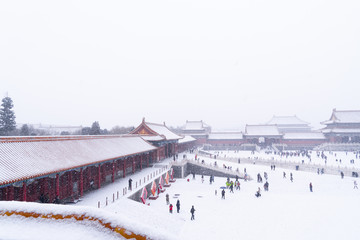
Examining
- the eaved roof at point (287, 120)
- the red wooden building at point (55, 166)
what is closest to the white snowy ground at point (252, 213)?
the red wooden building at point (55, 166)

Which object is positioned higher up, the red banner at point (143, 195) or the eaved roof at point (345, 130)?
the eaved roof at point (345, 130)

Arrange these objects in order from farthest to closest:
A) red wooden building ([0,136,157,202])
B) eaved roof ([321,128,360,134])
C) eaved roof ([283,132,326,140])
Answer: eaved roof ([283,132,326,140]), eaved roof ([321,128,360,134]), red wooden building ([0,136,157,202])

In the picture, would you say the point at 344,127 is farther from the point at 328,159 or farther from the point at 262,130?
the point at 328,159

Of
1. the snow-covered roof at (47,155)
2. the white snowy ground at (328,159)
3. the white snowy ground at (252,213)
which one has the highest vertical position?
the snow-covered roof at (47,155)

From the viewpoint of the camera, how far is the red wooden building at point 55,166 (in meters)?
13.2

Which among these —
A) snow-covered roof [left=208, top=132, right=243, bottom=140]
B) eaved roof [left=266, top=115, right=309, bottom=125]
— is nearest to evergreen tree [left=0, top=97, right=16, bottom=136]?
snow-covered roof [left=208, top=132, right=243, bottom=140]

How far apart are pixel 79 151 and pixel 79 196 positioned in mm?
3643

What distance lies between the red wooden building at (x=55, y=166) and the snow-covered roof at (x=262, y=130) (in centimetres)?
5156

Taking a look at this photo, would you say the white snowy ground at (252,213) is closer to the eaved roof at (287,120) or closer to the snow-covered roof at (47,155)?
the snow-covered roof at (47,155)

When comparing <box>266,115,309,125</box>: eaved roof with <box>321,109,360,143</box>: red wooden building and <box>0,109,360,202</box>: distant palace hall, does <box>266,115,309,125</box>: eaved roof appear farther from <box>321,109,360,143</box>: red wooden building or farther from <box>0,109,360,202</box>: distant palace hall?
<box>0,109,360,202</box>: distant palace hall


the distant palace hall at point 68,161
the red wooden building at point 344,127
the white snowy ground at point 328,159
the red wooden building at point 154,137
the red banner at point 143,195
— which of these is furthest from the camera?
the red wooden building at point 344,127

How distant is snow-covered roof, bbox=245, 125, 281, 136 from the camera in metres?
69.2

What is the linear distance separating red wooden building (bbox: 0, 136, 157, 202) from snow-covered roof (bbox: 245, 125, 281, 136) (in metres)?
51.6

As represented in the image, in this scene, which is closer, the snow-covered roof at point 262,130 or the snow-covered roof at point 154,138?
the snow-covered roof at point 154,138
